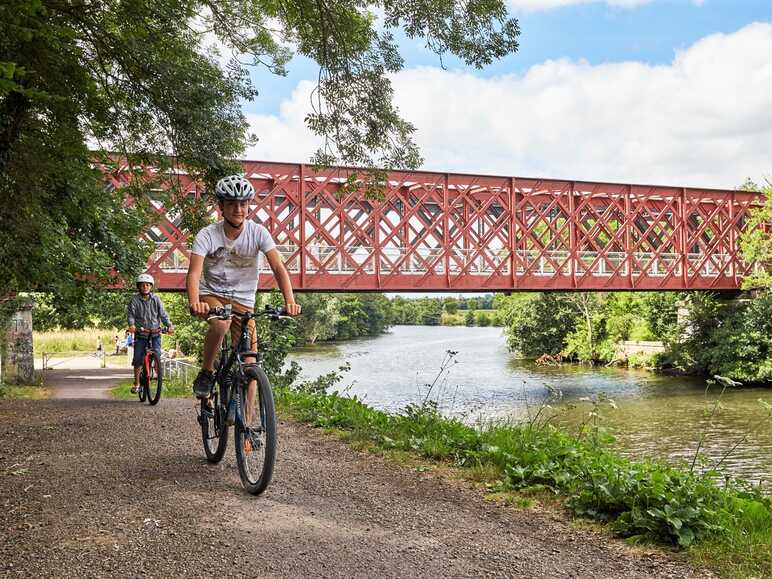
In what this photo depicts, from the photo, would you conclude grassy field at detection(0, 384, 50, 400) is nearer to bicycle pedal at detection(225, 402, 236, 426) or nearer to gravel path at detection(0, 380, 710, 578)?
gravel path at detection(0, 380, 710, 578)

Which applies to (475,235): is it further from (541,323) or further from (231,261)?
(231,261)

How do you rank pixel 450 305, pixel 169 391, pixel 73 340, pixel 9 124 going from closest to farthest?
pixel 9 124 < pixel 169 391 < pixel 73 340 < pixel 450 305

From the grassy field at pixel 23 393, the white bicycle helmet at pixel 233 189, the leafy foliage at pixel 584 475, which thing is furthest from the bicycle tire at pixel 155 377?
the white bicycle helmet at pixel 233 189

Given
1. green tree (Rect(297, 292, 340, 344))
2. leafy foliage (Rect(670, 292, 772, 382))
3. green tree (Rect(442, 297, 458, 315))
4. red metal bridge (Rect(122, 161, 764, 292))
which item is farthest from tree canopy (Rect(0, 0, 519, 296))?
green tree (Rect(442, 297, 458, 315))

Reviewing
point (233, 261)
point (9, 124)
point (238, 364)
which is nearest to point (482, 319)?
A: point (9, 124)

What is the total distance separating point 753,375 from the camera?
32531 mm

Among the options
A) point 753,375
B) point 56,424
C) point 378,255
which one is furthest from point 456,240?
point 56,424

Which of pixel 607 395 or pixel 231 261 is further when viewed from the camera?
pixel 607 395

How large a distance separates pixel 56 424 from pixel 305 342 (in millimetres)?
58541

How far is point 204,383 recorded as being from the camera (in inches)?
217

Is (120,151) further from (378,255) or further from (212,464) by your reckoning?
(378,255)

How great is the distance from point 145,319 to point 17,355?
9487mm

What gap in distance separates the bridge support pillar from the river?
26.8ft

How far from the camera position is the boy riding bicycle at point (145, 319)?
10727 millimetres
